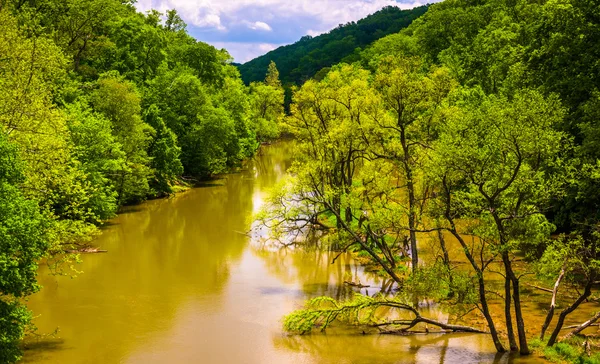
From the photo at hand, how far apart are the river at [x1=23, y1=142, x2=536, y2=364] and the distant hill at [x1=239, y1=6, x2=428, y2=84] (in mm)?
112829

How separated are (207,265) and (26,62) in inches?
488

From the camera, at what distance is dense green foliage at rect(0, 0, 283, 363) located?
556 inches

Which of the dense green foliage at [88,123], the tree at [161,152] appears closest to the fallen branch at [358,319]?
the dense green foliage at [88,123]

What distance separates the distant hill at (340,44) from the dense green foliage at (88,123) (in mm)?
85868

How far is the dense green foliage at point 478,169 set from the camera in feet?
47.8

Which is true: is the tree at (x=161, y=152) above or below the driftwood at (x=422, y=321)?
above

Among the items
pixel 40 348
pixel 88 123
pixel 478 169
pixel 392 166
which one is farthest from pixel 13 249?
pixel 88 123

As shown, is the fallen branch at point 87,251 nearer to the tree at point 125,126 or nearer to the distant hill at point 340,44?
→ the tree at point 125,126

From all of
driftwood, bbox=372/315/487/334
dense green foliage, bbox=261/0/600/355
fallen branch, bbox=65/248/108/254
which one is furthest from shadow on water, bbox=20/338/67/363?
driftwood, bbox=372/315/487/334

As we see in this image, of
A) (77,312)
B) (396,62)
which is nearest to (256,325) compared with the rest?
(77,312)

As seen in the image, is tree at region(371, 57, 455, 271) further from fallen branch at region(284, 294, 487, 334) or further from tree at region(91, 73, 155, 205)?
tree at region(91, 73, 155, 205)

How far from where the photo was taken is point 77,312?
20141mm

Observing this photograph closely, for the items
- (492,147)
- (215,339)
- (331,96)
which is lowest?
(215,339)

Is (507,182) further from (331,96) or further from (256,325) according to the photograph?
(331,96)
